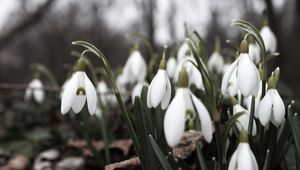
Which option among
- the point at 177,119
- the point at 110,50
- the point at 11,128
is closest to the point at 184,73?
the point at 177,119

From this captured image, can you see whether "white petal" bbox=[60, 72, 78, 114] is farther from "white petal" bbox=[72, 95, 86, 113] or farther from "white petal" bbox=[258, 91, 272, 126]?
"white petal" bbox=[258, 91, 272, 126]

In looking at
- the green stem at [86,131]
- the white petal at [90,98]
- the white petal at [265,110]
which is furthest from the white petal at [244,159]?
the green stem at [86,131]

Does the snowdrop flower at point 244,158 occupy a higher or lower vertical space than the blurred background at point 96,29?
lower

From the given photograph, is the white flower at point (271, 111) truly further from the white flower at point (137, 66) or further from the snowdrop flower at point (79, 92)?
the white flower at point (137, 66)

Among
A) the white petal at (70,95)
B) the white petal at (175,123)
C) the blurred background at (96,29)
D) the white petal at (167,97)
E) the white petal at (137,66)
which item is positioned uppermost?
the blurred background at (96,29)

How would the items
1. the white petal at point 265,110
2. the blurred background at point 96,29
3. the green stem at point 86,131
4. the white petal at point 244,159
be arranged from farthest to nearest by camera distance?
the blurred background at point 96,29, the green stem at point 86,131, the white petal at point 265,110, the white petal at point 244,159

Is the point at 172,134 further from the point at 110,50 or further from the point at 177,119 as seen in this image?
the point at 110,50

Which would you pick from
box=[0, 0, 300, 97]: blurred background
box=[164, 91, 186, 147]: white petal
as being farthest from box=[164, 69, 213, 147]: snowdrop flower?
box=[0, 0, 300, 97]: blurred background
